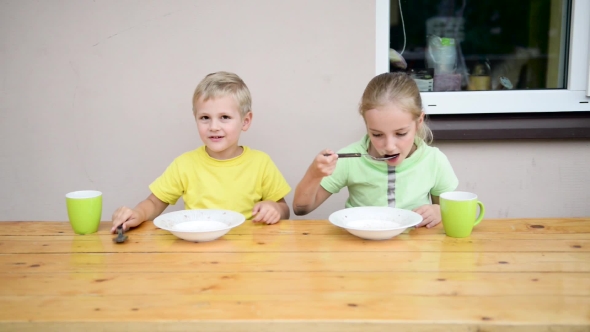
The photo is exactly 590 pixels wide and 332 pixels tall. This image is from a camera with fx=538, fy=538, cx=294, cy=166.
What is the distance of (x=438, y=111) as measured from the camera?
7.47ft

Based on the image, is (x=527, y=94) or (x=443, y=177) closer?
(x=443, y=177)

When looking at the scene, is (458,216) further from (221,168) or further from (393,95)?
(221,168)

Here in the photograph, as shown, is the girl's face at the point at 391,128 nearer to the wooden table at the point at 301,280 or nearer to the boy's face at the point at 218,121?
the wooden table at the point at 301,280

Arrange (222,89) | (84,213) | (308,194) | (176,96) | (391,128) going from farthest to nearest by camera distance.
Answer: (176,96), (222,89), (308,194), (391,128), (84,213)

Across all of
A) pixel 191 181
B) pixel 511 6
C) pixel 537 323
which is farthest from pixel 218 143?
pixel 511 6

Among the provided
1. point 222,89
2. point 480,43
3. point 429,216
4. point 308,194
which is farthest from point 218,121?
point 480,43

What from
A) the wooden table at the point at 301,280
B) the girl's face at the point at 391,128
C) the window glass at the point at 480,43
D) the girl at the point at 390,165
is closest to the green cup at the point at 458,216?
the wooden table at the point at 301,280

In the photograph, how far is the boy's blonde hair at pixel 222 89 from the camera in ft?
5.94

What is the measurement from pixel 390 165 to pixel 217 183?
0.60 metres

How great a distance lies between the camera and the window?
225 cm

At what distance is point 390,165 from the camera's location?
177cm

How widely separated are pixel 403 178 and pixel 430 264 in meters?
0.63

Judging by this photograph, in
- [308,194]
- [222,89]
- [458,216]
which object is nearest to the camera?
[458,216]

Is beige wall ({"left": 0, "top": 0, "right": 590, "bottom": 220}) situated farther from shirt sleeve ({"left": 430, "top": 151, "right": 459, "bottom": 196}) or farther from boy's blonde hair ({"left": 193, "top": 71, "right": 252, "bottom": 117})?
shirt sleeve ({"left": 430, "top": 151, "right": 459, "bottom": 196})
